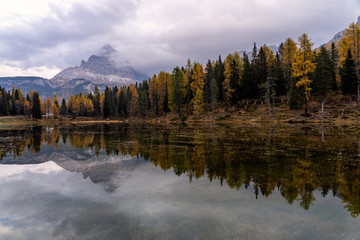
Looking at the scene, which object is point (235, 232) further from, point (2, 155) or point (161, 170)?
point (2, 155)

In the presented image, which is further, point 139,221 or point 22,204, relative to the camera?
point 22,204

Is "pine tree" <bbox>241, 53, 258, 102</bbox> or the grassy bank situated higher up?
"pine tree" <bbox>241, 53, 258, 102</bbox>

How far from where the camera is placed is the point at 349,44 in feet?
180

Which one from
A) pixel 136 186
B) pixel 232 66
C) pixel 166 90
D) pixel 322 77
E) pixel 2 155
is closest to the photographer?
pixel 136 186

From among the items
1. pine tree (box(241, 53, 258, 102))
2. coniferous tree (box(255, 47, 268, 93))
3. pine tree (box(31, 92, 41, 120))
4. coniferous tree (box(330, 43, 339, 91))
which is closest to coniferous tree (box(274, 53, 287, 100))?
coniferous tree (box(255, 47, 268, 93))

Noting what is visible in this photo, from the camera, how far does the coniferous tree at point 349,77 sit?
54438 mm

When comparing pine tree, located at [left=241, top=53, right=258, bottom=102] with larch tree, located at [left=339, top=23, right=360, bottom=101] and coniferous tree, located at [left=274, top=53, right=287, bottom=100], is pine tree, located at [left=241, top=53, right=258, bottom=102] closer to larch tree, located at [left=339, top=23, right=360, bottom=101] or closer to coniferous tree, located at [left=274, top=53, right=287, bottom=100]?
coniferous tree, located at [left=274, top=53, right=287, bottom=100]

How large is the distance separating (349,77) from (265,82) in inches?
839

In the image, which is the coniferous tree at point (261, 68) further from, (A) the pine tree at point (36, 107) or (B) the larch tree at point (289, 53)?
(A) the pine tree at point (36, 107)

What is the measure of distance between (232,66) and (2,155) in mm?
65078

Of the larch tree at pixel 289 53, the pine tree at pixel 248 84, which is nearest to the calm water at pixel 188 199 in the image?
the larch tree at pixel 289 53

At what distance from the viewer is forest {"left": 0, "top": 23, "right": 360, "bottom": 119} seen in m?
50.8

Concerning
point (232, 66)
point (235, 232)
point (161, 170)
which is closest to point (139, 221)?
point (235, 232)

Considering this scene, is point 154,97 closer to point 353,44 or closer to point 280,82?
point 280,82
